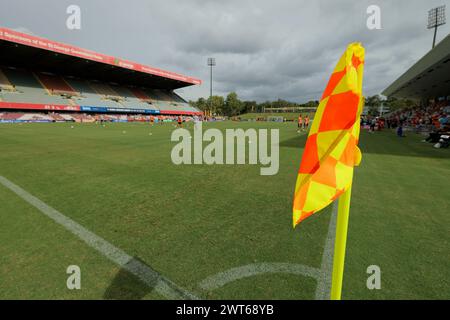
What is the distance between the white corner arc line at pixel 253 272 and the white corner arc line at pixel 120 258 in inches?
8.6

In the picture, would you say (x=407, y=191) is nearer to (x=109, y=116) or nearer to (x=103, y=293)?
(x=103, y=293)

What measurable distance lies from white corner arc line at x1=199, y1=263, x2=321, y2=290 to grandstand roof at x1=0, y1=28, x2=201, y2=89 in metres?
41.9

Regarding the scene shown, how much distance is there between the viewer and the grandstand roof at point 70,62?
30.5 metres

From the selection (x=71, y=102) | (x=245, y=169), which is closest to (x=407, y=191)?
(x=245, y=169)

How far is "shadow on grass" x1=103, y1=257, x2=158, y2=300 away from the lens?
194 centimetres

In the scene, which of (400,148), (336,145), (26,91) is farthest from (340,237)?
(26,91)

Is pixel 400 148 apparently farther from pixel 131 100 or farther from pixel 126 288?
pixel 131 100

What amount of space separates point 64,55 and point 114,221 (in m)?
44.2

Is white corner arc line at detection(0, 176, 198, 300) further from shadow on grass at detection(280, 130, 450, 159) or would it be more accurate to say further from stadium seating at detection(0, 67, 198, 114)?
stadium seating at detection(0, 67, 198, 114)

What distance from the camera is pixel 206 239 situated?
2844mm

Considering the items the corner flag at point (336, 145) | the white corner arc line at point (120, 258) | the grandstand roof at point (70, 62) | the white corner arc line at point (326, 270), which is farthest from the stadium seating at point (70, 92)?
the corner flag at point (336, 145)

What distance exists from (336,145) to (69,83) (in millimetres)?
56783

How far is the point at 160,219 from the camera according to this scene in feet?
11.2

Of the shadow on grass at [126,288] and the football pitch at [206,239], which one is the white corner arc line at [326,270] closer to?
the football pitch at [206,239]
